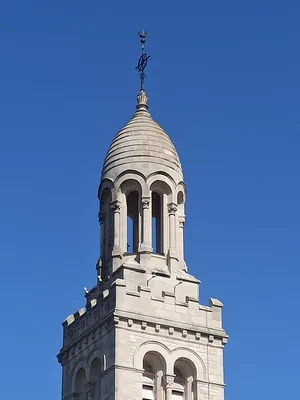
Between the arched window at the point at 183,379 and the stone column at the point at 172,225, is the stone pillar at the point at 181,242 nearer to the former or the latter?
the stone column at the point at 172,225

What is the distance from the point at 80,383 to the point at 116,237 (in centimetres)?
612

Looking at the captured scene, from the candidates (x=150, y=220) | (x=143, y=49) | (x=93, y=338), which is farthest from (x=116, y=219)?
(x=143, y=49)

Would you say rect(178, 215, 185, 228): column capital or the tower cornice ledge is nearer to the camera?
the tower cornice ledge

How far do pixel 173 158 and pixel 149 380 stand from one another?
400 inches

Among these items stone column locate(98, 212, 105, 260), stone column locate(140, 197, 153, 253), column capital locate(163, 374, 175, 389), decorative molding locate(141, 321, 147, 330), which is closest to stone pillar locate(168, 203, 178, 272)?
stone column locate(140, 197, 153, 253)

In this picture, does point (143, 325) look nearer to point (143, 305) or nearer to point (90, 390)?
point (143, 305)

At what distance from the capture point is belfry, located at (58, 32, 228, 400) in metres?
48.0

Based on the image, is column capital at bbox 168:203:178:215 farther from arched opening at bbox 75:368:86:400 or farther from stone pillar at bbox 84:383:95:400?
stone pillar at bbox 84:383:95:400

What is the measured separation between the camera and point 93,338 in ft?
162

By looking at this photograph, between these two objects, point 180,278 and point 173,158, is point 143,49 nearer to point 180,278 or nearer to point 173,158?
point 173,158

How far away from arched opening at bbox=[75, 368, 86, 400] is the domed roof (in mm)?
8294

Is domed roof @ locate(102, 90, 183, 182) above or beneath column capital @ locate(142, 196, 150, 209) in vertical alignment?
above

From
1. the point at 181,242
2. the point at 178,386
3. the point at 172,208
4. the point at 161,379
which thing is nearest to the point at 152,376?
the point at 161,379

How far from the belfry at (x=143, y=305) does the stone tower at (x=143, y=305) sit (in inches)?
1.6
